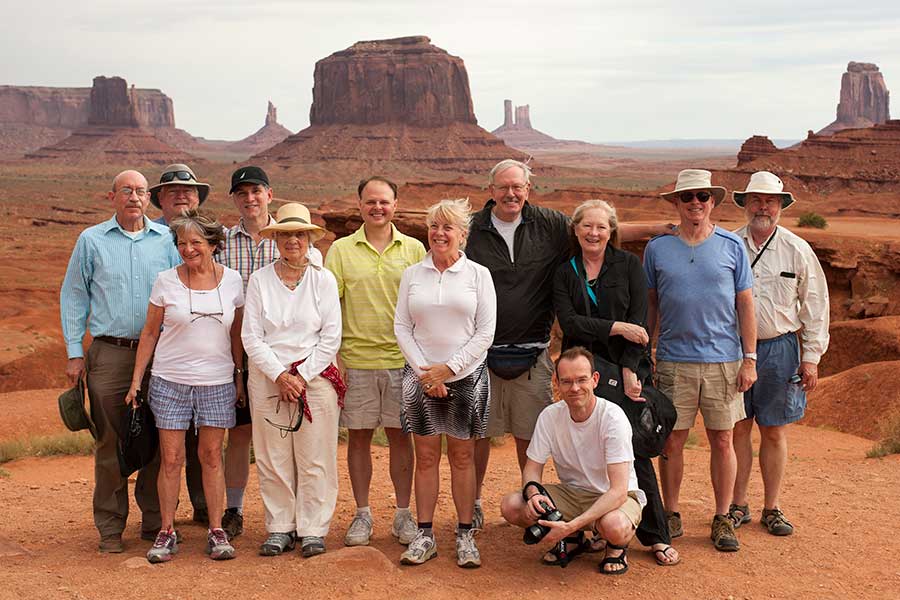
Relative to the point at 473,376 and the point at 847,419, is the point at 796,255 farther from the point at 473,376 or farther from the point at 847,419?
the point at 847,419

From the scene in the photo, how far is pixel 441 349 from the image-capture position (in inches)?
209

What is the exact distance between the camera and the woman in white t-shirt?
5.47m

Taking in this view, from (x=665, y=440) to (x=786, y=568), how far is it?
1075mm

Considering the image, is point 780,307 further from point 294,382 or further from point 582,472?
point 294,382

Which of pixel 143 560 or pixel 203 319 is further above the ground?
pixel 203 319

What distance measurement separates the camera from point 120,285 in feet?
19.2

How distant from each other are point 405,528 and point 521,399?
1123 mm

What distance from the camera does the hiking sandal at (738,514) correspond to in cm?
619

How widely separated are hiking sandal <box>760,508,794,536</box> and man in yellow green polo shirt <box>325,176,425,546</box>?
2.51 m

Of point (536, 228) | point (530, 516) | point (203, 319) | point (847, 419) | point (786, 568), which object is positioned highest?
point (536, 228)

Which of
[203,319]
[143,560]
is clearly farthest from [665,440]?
[143,560]

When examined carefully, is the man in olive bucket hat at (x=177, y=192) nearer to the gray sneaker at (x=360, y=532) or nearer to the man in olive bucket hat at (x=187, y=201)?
the man in olive bucket hat at (x=187, y=201)

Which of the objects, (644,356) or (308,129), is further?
(308,129)

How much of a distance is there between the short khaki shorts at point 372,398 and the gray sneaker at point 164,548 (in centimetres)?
124
